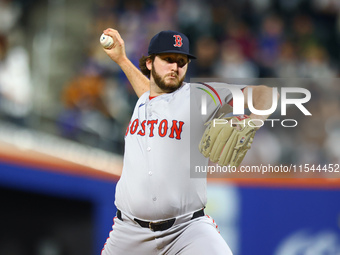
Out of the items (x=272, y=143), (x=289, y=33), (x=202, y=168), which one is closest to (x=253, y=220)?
(x=272, y=143)

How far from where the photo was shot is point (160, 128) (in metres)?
3.11

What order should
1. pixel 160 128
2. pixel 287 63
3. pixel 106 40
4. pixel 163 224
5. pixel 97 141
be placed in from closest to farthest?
pixel 163 224 < pixel 160 128 < pixel 106 40 < pixel 97 141 < pixel 287 63

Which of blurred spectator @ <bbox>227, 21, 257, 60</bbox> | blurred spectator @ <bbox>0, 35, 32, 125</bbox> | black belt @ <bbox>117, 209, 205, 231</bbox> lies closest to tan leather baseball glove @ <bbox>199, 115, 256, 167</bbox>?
black belt @ <bbox>117, 209, 205, 231</bbox>

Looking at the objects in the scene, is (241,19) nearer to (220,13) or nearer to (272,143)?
(220,13)

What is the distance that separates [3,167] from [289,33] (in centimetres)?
403

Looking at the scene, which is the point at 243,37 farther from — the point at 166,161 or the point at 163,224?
the point at 163,224

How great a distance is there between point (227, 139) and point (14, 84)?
141 inches

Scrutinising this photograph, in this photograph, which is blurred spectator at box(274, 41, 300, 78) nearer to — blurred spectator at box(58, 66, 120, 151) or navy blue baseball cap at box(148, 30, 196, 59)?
blurred spectator at box(58, 66, 120, 151)

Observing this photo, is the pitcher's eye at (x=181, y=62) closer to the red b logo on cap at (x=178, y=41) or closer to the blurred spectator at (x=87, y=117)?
the red b logo on cap at (x=178, y=41)

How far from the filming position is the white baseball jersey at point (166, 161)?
9.83ft

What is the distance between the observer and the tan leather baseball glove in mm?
2984

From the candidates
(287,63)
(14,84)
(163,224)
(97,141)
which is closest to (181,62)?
(163,224)

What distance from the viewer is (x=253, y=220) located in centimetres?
519

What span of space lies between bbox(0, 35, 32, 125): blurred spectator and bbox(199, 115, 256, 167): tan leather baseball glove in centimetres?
289
